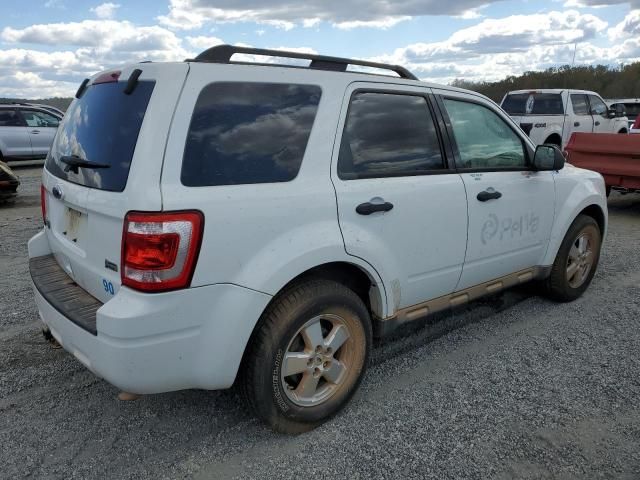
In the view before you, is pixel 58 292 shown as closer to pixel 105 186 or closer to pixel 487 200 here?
pixel 105 186

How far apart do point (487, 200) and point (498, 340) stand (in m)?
1.09

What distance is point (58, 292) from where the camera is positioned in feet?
9.16

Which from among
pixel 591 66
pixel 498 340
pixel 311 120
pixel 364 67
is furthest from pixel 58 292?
pixel 591 66

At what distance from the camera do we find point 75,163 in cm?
267

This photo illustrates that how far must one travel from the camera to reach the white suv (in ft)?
7.45

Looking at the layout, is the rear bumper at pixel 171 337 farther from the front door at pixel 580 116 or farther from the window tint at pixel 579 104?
the window tint at pixel 579 104

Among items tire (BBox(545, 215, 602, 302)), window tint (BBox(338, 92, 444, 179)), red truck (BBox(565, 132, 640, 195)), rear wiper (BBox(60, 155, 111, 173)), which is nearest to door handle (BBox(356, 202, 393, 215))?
window tint (BBox(338, 92, 444, 179))

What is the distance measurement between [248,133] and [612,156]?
7761 millimetres

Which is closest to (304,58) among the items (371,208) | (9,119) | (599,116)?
(371,208)

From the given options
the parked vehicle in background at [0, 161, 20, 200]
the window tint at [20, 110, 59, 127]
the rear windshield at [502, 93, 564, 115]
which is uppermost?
the rear windshield at [502, 93, 564, 115]

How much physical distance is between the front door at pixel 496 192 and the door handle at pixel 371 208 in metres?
0.78

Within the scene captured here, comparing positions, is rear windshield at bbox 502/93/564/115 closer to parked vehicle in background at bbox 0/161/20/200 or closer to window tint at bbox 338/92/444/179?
window tint at bbox 338/92/444/179

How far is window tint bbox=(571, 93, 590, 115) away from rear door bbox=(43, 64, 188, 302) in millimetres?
12903

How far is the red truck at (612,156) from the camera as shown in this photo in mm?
8148
